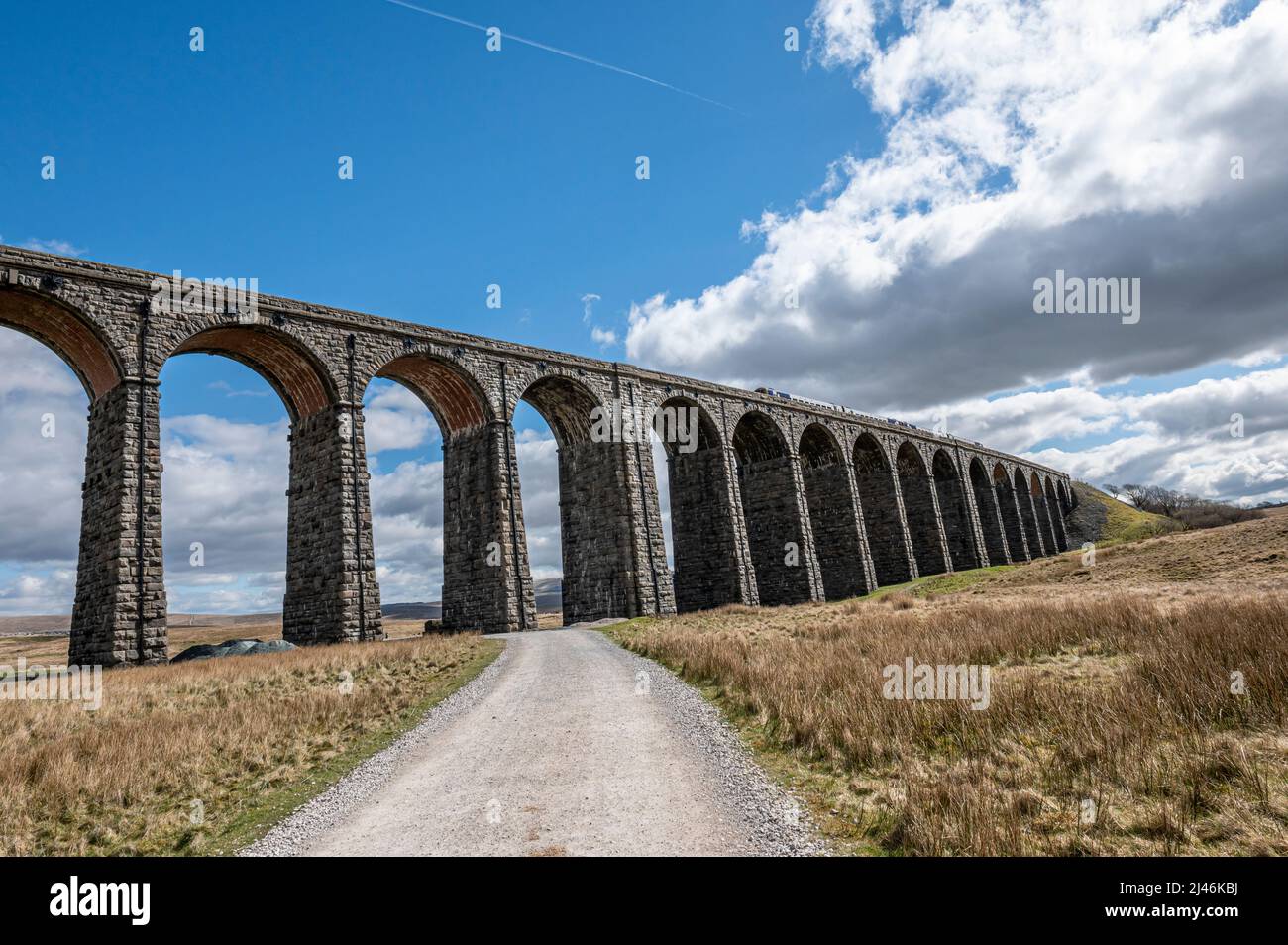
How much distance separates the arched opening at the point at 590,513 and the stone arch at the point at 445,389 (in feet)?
9.45

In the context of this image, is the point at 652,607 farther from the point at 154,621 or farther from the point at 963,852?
the point at 963,852

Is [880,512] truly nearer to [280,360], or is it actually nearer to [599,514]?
[599,514]

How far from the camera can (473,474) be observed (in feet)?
99.6

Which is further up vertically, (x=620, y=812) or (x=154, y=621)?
(x=154, y=621)

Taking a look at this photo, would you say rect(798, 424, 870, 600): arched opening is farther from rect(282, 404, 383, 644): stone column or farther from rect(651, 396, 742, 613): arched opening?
rect(282, 404, 383, 644): stone column

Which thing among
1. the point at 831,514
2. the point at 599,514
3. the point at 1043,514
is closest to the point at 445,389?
the point at 599,514

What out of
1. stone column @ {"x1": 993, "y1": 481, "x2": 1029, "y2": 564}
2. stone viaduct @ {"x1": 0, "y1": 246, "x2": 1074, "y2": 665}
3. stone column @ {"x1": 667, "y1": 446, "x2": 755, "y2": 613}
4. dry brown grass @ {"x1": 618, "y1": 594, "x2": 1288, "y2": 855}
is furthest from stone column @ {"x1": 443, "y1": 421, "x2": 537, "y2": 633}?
stone column @ {"x1": 993, "y1": 481, "x2": 1029, "y2": 564}

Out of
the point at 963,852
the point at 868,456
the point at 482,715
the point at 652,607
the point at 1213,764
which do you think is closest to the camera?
the point at 963,852

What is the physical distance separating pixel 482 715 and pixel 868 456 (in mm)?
46082

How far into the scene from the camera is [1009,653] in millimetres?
12984

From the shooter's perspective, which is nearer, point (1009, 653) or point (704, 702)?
point (704, 702)

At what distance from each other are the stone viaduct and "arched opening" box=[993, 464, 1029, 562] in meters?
21.9

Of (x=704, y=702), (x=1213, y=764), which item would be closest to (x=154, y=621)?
(x=704, y=702)

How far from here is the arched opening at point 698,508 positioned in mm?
38031
